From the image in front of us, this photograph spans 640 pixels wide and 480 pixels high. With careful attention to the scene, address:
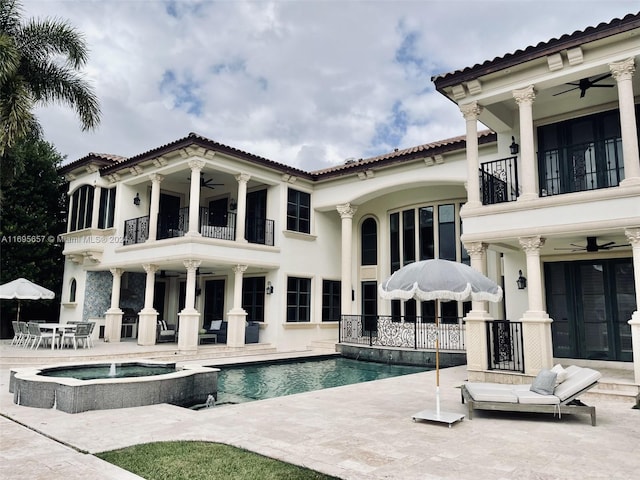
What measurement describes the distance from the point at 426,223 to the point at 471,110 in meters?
8.18

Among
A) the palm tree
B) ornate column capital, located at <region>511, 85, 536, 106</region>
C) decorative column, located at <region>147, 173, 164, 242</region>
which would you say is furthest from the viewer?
decorative column, located at <region>147, 173, 164, 242</region>

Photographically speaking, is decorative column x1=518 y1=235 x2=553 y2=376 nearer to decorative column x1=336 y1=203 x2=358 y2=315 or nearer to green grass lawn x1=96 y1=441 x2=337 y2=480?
green grass lawn x1=96 y1=441 x2=337 y2=480

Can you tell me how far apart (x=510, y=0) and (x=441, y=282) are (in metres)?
8.33

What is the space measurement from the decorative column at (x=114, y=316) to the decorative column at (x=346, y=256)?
899 cm

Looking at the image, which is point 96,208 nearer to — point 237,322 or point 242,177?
Result: point 242,177

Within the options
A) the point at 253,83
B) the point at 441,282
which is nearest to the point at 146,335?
the point at 253,83

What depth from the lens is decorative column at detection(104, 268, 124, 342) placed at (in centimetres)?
1875

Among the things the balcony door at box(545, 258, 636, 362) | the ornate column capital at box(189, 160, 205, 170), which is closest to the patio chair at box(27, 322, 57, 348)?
the ornate column capital at box(189, 160, 205, 170)

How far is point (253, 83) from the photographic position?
62.4 feet

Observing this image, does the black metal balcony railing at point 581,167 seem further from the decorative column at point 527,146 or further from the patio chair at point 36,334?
the patio chair at point 36,334

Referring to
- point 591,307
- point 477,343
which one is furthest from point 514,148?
point 477,343

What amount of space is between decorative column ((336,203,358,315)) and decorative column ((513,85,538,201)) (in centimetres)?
936

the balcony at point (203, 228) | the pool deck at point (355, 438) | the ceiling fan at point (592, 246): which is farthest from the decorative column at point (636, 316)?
the balcony at point (203, 228)

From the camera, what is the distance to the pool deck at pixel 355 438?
4.64 metres
